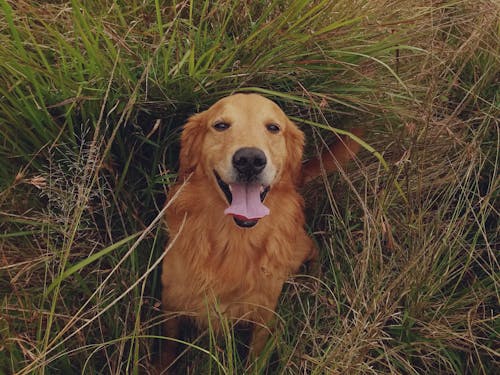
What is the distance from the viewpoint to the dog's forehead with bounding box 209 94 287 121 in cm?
207

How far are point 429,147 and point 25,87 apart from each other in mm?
1890

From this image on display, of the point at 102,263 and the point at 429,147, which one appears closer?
the point at 102,263

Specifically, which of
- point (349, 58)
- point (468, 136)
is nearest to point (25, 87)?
point (349, 58)

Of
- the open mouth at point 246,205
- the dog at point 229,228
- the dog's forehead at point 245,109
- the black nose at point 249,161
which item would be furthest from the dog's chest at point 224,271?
the dog's forehead at point 245,109

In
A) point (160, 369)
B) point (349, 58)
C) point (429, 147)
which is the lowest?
point (160, 369)

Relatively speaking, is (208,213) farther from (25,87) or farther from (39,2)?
(39,2)

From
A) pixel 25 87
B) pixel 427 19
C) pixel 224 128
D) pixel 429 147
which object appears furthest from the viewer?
pixel 427 19

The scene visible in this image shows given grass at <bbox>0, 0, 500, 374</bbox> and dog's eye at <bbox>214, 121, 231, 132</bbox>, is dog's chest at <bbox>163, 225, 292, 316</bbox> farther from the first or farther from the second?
dog's eye at <bbox>214, 121, 231, 132</bbox>

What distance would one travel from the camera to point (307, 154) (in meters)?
2.69

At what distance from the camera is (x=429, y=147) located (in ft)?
8.20

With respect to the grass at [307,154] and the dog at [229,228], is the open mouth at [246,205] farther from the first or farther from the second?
the grass at [307,154]

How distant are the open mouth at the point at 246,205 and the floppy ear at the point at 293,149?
1.00 feet

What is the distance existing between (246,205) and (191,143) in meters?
0.44

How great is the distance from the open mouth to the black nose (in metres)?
0.08
